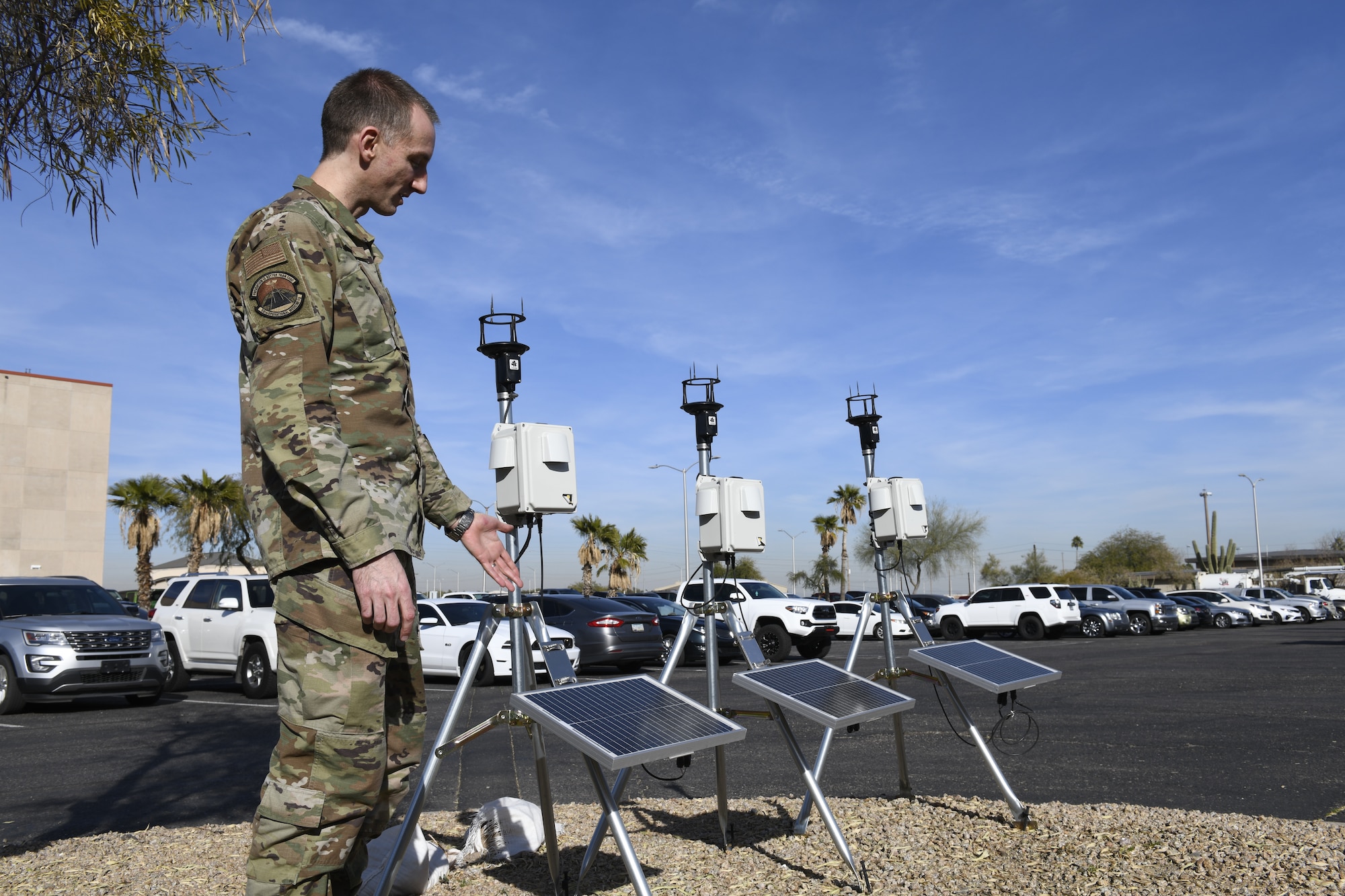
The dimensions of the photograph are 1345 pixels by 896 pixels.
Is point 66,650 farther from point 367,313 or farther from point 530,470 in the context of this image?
point 367,313

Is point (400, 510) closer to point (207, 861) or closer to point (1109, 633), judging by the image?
point (207, 861)

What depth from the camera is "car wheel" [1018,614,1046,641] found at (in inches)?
1056

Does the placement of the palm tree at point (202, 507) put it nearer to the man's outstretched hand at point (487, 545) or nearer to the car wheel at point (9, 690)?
the car wheel at point (9, 690)

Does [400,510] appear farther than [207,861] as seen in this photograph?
No

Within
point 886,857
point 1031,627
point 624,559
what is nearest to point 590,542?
point 624,559

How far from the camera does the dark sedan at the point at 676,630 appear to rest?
58.6 feet

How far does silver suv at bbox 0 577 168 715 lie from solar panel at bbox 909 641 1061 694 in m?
10.4

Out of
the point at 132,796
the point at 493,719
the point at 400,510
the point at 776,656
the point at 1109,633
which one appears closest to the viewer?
the point at 400,510

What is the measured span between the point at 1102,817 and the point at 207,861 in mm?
4137

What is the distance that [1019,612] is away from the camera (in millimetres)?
27203

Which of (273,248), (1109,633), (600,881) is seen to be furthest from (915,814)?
(1109,633)

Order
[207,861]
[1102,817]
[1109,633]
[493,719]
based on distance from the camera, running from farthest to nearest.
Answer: [1109,633]
[1102,817]
[207,861]
[493,719]

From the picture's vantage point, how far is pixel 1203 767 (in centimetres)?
671

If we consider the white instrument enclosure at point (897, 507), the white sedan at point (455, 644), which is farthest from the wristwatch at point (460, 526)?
the white sedan at point (455, 644)
